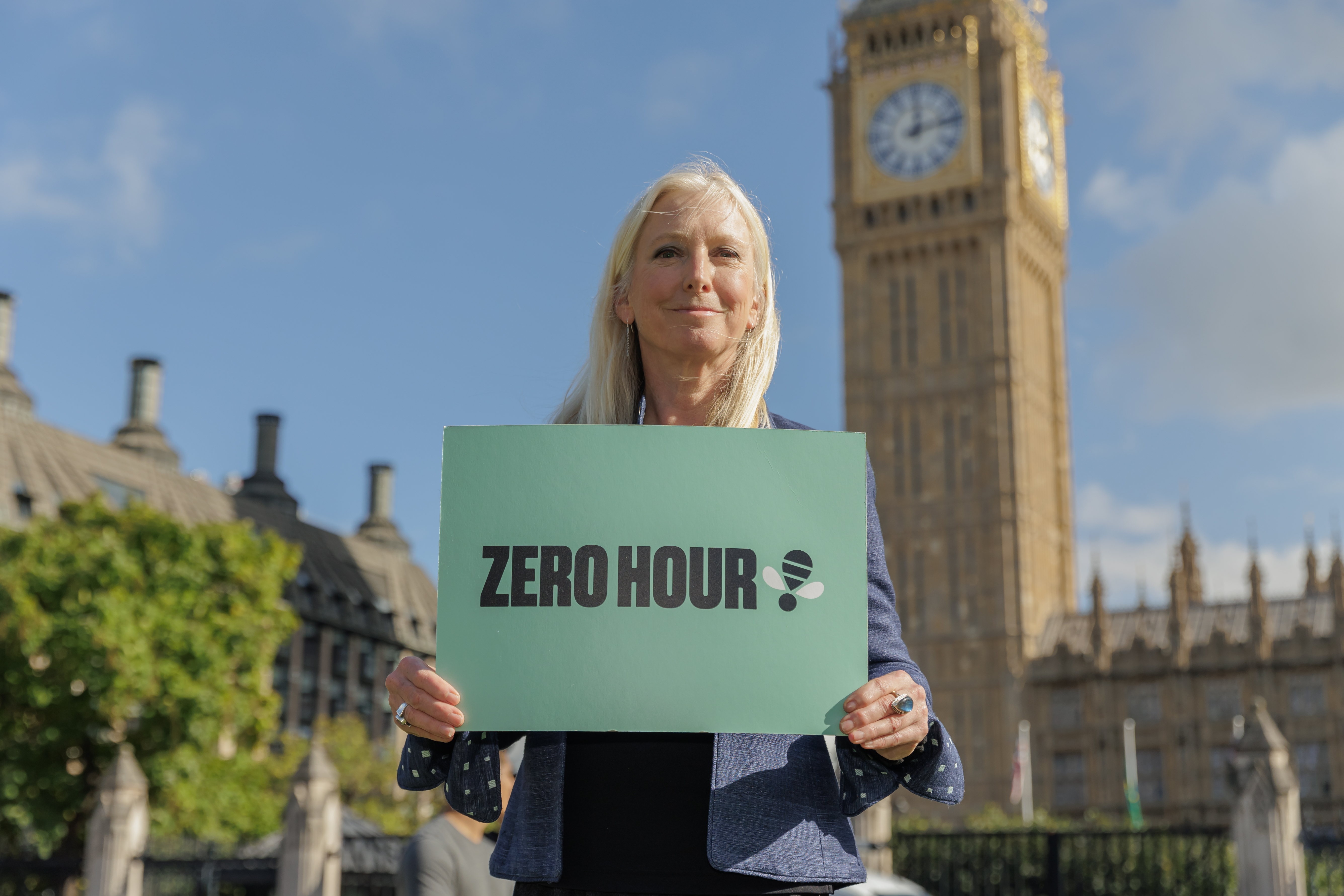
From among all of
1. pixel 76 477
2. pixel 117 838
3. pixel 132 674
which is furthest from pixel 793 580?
pixel 76 477

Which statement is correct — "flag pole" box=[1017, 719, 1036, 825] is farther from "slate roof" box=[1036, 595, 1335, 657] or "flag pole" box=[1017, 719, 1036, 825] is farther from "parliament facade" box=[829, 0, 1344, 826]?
"slate roof" box=[1036, 595, 1335, 657]

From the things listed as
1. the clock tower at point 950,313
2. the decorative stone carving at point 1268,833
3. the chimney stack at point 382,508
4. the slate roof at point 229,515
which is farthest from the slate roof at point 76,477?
the decorative stone carving at point 1268,833

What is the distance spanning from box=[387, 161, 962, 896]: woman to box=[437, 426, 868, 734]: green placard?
0.05 metres

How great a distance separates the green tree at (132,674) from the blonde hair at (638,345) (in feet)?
69.2

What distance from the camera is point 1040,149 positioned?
6338cm

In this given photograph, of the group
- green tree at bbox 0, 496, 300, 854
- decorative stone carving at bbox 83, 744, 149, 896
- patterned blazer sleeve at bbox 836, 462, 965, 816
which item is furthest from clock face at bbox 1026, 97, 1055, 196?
patterned blazer sleeve at bbox 836, 462, 965, 816

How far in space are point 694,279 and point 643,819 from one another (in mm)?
773

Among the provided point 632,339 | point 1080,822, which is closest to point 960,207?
point 1080,822

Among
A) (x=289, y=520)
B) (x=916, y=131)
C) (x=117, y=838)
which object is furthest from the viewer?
(x=916, y=131)

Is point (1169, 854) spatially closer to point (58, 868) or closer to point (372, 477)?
point (58, 868)

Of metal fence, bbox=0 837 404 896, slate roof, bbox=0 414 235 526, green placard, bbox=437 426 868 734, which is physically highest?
slate roof, bbox=0 414 235 526

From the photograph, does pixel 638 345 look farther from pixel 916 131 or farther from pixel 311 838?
pixel 916 131

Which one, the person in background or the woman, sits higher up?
the woman

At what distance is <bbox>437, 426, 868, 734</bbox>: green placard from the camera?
1.95 m
